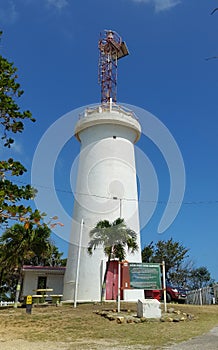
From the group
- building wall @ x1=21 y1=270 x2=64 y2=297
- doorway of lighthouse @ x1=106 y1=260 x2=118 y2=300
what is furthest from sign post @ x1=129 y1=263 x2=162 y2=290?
building wall @ x1=21 y1=270 x2=64 y2=297

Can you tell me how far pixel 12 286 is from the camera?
41.2 metres

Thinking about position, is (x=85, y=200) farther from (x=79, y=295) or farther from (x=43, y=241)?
(x=79, y=295)

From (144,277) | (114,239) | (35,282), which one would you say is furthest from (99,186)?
(35,282)

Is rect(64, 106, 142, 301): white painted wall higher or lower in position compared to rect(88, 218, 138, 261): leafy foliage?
higher

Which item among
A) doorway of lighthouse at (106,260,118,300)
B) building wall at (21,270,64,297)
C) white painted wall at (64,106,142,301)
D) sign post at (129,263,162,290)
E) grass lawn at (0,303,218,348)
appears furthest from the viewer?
building wall at (21,270,64,297)

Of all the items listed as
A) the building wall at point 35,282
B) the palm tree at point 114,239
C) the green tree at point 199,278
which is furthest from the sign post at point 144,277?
the green tree at point 199,278

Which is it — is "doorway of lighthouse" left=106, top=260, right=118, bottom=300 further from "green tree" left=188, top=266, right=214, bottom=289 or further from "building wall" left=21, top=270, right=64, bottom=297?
"green tree" left=188, top=266, right=214, bottom=289

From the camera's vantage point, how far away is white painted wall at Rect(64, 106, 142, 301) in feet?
72.8

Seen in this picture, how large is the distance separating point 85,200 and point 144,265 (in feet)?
30.4

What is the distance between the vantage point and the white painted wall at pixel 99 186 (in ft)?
72.8

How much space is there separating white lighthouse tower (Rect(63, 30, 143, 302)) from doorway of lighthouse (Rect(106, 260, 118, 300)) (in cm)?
47

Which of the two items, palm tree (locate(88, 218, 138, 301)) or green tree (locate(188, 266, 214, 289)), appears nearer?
palm tree (locate(88, 218, 138, 301))

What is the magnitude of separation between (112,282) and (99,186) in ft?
21.2

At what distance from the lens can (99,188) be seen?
2406 cm
